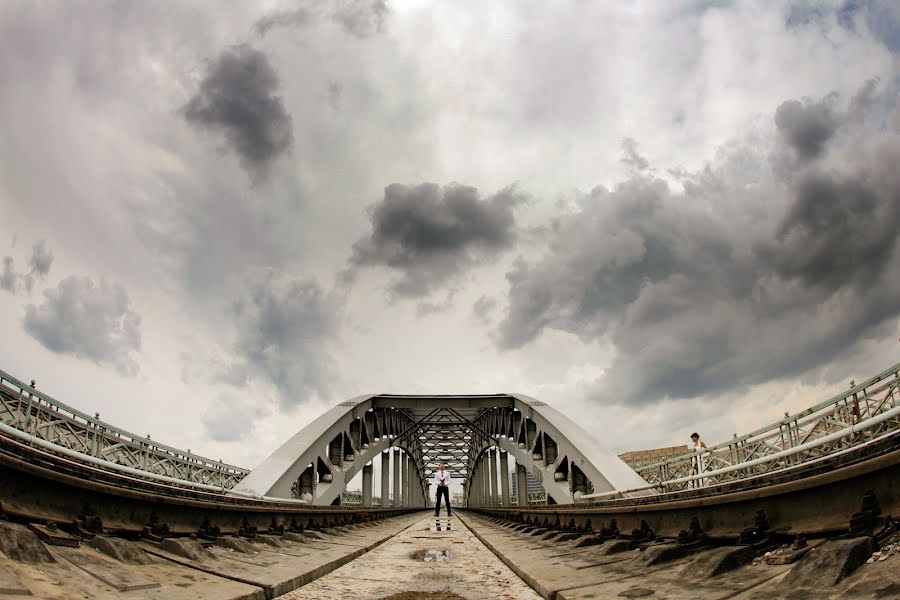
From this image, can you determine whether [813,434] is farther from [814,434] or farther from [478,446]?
[478,446]

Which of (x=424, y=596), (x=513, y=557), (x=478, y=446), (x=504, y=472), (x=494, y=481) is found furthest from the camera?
(x=478, y=446)

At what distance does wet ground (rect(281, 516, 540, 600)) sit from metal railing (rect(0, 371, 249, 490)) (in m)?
4.46

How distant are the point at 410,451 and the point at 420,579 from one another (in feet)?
131

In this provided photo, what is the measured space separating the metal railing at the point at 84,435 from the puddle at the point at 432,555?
13.3 ft

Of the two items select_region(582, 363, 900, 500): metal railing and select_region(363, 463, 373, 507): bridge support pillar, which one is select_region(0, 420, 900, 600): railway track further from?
select_region(363, 463, 373, 507): bridge support pillar

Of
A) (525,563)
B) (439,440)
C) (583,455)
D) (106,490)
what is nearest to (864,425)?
(525,563)

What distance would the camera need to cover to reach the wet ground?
3.85 meters

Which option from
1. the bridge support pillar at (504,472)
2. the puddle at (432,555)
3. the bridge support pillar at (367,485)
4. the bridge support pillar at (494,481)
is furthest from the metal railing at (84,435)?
the bridge support pillar at (494,481)

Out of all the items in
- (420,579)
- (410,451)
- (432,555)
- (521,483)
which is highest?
(410,451)

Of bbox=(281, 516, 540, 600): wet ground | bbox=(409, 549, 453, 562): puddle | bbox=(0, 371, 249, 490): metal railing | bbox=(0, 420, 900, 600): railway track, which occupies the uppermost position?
bbox=(0, 371, 249, 490): metal railing

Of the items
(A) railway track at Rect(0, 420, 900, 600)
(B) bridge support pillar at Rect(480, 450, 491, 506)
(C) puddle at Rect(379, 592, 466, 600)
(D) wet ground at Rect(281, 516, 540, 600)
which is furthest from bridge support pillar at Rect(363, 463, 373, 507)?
(C) puddle at Rect(379, 592, 466, 600)

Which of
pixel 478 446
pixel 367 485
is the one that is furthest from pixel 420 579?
pixel 478 446

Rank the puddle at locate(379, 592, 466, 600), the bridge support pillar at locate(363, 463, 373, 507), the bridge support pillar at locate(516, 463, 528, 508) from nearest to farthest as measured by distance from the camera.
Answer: the puddle at locate(379, 592, 466, 600) < the bridge support pillar at locate(363, 463, 373, 507) < the bridge support pillar at locate(516, 463, 528, 508)

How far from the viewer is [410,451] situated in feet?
143
